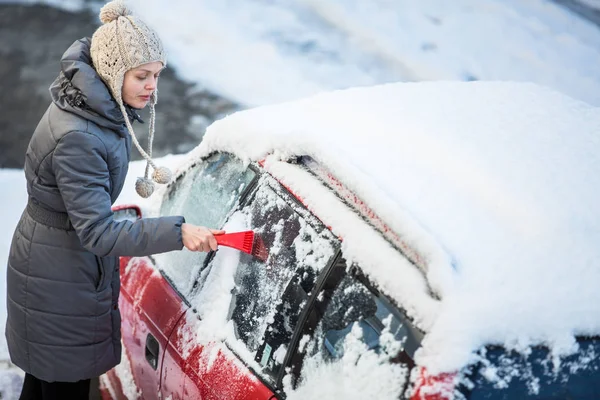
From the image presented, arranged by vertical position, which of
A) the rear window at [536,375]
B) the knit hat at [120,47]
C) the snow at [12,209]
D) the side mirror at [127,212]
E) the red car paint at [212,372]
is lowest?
the snow at [12,209]

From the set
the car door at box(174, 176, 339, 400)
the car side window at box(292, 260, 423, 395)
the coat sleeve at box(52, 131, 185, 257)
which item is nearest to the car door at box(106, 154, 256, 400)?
the car door at box(174, 176, 339, 400)

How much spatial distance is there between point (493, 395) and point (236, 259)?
1.07 metres

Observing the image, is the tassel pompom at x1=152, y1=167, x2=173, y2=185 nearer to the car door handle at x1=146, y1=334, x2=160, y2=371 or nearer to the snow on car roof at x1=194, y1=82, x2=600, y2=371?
the snow on car roof at x1=194, y1=82, x2=600, y2=371

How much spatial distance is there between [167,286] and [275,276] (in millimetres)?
686

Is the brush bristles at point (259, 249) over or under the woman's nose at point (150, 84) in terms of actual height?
under

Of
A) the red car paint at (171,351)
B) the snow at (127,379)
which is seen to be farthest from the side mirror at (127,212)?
the snow at (127,379)

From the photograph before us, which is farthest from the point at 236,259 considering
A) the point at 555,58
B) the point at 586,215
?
the point at 555,58

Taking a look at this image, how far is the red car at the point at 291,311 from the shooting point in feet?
5.86

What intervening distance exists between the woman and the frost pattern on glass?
21.8 inches

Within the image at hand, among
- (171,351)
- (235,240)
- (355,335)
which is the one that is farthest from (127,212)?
(355,335)

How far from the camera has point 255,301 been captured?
2.34 m

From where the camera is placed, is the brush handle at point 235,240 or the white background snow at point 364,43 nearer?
the brush handle at point 235,240

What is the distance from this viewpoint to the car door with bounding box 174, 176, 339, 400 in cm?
218

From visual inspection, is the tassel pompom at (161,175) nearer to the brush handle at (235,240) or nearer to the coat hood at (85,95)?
the coat hood at (85,95)
